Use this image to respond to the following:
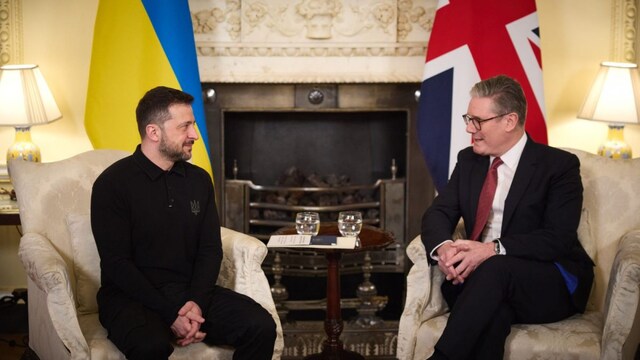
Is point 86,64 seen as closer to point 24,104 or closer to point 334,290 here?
point 24,104

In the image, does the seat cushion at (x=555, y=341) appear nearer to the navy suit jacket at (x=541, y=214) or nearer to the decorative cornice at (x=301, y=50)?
the navy suit jacket at (x=541, y=214)

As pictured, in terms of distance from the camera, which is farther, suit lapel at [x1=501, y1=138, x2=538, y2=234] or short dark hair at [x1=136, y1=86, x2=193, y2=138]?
suit lapel at [x1=501, y1=138, x2=538, y2=234]

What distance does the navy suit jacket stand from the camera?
2.43 metres

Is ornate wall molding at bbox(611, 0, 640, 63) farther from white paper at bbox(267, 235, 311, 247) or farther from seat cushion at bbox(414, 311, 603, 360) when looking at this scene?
white paper at bbox(267, 235, 311, 247)

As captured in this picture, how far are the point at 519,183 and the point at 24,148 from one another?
2301 millimetres

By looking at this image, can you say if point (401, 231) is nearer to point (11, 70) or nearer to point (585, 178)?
point (585, 178)

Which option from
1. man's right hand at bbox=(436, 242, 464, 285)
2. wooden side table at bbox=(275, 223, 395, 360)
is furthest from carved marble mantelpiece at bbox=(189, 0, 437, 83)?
man's right hand at bbox=(436, 242, 464, 285)

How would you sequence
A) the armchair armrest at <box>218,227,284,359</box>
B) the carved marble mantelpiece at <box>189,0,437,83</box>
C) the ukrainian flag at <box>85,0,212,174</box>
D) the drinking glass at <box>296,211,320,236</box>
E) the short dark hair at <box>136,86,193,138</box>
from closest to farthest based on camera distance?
the short dark hair at <box>136,86,193,138</box>
the armchair armrest at <box>218,227,284,359</box>
the drinking glass at <box>296,211,320,236</box>
the ukrainian flag at <box>85,0,212,174</box>
the carved marble mantelpiece at <box>189,0,437,83</box>

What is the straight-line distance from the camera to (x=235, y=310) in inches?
92.5

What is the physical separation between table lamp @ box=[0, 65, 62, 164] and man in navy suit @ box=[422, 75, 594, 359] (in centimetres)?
194

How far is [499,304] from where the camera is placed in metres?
2.30

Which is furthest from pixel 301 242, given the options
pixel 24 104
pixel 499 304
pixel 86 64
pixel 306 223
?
pixel 86 64

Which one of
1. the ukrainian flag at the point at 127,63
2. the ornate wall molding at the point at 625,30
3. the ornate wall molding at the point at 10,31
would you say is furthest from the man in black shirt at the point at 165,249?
the ornate wall molding at the point at 625,30

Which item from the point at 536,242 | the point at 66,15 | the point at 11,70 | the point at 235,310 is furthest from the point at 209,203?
the point at 66,15
